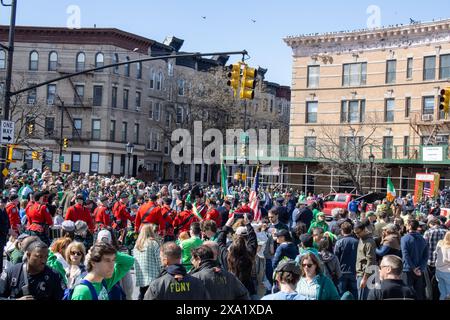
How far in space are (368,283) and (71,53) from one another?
53.0m

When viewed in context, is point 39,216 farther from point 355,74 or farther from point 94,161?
point 94,161

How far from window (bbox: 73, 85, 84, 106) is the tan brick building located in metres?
20.0

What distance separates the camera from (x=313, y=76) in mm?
48938

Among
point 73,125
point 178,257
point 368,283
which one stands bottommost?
point 368,283

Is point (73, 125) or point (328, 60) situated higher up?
point (328, 60)

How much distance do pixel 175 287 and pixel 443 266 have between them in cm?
590

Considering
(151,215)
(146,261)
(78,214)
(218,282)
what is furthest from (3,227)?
(218,282)

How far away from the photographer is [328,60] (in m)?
48.0

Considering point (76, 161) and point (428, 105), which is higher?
point (428, 105)

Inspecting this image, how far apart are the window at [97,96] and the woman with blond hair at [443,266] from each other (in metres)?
50.2
